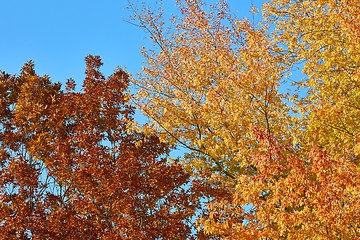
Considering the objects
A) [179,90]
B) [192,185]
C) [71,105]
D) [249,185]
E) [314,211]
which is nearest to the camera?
[314,211]

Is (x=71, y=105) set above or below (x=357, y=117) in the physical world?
above

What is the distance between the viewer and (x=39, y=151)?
13.8 metres

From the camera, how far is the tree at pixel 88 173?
11.9 meters

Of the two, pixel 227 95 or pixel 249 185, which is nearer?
pixel 249 185

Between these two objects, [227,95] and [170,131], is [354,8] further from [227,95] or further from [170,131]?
[170,131]

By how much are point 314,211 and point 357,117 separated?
17.3ft

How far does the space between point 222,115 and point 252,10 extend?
5948 millimetres

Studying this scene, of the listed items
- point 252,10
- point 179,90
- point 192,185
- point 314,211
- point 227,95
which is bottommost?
point 314,211

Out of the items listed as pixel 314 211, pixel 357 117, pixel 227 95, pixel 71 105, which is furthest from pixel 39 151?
pixel 357 117

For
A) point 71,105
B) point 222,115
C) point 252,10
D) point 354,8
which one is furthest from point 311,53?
point 71,105

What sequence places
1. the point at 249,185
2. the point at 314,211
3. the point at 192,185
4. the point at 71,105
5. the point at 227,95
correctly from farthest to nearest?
the point at 227,95, the point at 71,105, the point at 192,185, the point at 249,185, the point at 314,211

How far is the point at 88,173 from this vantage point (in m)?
12.2

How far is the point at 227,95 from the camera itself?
15.6 m

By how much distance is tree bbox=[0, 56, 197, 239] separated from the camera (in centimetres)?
1187
